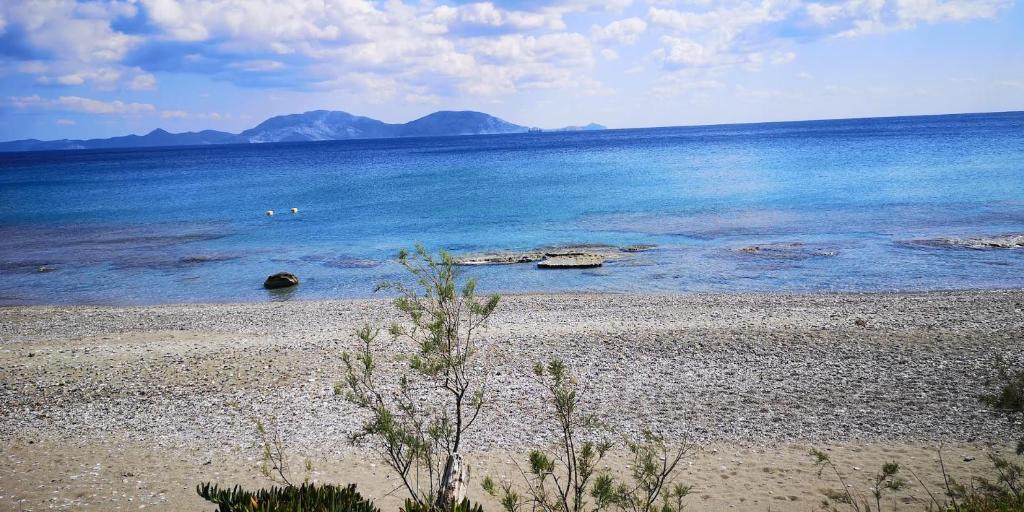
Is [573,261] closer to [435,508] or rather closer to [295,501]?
[435,508]

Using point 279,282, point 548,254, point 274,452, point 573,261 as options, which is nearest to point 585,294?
point 573,261

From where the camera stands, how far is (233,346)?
18391 millimetres

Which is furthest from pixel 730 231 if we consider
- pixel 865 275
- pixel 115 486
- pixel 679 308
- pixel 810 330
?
pixel 115 486

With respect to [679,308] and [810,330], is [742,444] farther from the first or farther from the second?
[679,308]

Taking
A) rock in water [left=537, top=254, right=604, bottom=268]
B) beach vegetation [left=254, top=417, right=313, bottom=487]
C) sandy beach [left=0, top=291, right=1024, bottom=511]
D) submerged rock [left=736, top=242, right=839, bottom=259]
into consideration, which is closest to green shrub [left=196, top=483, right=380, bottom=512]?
sandy beach [left=0, top=291, right=1024, bottom=511]

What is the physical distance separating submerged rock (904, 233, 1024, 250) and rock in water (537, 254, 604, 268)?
589 inches

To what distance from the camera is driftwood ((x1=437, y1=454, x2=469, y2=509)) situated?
23.9ft

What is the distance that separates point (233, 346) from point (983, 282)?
24.6m

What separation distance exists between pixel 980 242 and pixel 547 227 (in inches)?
862

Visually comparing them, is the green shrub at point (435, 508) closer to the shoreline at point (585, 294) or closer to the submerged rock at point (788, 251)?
the shoreline at point (585, 294)

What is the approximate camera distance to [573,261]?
29.6 metres

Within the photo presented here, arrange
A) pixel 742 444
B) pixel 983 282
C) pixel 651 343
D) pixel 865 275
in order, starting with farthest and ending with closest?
pixel 865 275 < pixel 983 282 < pixel 651 343 < pixel 742 444

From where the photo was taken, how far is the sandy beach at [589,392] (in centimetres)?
1075

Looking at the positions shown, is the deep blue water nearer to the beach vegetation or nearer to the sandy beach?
the sandy beach
